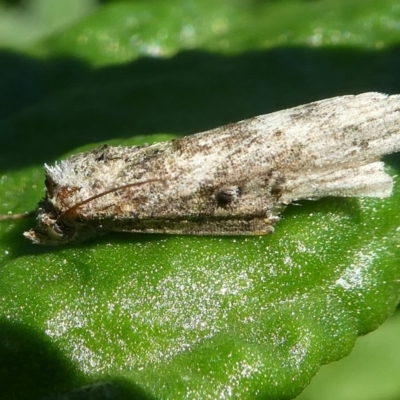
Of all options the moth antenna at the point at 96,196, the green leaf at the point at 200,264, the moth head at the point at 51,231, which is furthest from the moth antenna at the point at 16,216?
the moth antenna at the point at 96,196

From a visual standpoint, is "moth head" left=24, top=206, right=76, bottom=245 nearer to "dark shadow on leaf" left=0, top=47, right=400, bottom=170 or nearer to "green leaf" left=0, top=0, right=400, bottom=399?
"green leaf" left=0, top=0, right=400, bottom=399

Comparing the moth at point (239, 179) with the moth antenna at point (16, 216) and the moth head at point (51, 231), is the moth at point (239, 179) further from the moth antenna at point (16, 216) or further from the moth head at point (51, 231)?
the moth antenna at point (16, 216)

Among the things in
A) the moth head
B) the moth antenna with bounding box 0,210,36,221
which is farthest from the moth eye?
the moth antenna with bounding box 0,210,36,221

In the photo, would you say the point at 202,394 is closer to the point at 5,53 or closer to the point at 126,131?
the point at 126,131

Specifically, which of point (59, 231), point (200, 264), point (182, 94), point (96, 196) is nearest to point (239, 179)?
point (200, 264)

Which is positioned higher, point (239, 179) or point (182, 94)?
point (182, 94)

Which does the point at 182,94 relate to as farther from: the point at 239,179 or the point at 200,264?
the point at 200,264

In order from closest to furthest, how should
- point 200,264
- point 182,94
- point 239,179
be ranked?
point 200,264 < point 239,179 < point 182,94
